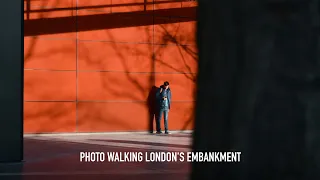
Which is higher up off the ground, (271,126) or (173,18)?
(173,18)

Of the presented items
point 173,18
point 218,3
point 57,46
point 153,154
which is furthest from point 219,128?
point 173,18

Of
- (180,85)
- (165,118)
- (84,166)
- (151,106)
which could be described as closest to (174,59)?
(180,85)

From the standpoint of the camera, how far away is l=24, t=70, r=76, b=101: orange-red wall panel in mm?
21172

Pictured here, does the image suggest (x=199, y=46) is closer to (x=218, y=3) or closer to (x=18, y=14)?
(x=218, y=3)

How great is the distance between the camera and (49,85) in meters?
21.5

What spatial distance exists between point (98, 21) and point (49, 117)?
3572 mm

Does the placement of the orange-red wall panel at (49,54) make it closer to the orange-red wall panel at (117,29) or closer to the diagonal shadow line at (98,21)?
the diagonal shadow line at (98,21)

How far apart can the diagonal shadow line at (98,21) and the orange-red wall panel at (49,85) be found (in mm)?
1295

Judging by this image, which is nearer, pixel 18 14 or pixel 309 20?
pixel 309 20

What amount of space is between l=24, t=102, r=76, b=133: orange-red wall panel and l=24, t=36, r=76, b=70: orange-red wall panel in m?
1.18

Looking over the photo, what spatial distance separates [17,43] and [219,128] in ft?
31.0

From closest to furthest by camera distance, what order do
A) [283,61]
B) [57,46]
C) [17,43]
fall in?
[283,61] < [17,43] < [57,46]

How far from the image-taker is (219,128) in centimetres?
254

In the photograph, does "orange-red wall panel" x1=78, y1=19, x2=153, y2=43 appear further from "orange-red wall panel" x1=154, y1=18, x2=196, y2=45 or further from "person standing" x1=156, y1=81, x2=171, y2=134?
"person standing" x1=156, y1=81, x2=171, y2=134
